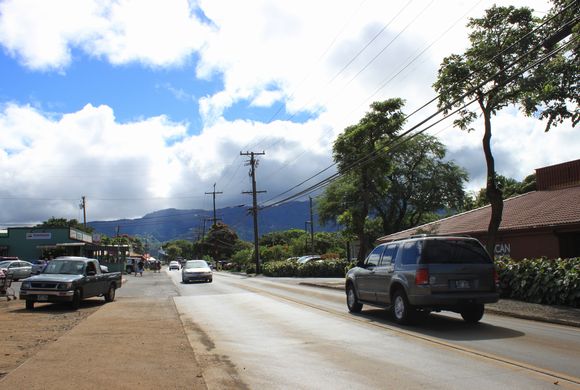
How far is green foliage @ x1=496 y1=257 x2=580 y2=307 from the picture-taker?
14.4m

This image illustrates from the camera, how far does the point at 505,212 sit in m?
28.3

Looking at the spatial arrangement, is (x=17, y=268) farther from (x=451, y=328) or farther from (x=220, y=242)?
(x=220, y=242)

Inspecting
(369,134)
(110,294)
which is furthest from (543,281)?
(369,134)

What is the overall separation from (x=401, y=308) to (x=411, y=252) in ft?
4.06

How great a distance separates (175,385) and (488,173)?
14859 mm

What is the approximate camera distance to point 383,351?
8.95m

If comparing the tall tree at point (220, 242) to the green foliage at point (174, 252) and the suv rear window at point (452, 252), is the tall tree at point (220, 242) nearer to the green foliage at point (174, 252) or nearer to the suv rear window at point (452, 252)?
the green foliage at point (174, 252)

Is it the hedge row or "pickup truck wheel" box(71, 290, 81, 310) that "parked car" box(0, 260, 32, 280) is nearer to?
"pickup truck wheel" box(71, 290, 81, 310)

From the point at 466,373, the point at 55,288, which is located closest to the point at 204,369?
the point at 466,373

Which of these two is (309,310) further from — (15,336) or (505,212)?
(505,212)

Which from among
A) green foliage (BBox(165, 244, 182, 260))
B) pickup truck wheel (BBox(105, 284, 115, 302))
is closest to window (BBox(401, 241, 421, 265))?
pickup truck wheel (BBox(105, 284, 115, 302))

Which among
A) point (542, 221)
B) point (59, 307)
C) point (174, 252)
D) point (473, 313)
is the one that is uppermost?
point (174, 252)

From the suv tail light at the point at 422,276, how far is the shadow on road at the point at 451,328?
962 mm

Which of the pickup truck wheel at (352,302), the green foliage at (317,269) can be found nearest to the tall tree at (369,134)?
the green foliage at (317,269)
